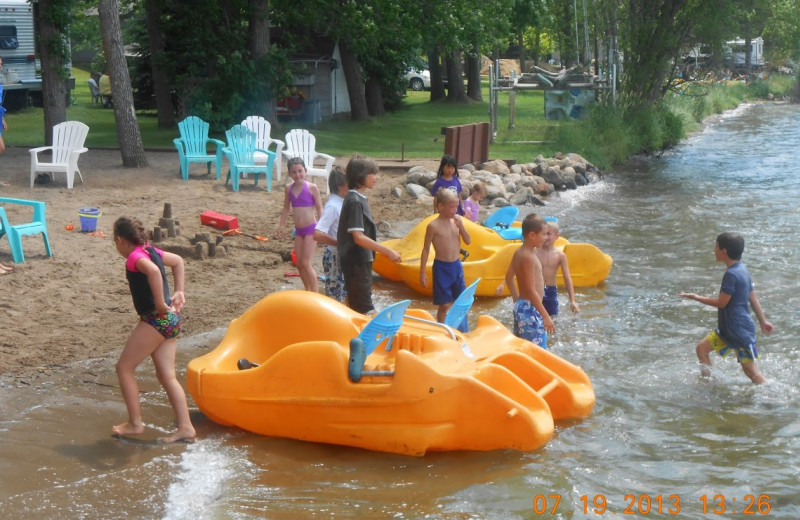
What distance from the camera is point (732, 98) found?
42.0 m

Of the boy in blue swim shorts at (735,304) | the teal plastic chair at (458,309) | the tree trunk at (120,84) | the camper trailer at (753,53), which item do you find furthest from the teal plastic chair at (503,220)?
the camper trailer at (753,53)

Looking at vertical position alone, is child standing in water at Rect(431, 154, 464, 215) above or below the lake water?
above

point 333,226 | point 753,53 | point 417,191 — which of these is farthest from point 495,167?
point 753,53

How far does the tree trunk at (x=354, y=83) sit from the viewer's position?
1019 inches

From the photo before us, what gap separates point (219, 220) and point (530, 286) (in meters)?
5.68

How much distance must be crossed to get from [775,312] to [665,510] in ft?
16.5

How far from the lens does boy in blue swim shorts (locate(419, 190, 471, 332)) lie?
311 inches

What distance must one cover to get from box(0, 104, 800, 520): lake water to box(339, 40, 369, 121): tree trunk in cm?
1775

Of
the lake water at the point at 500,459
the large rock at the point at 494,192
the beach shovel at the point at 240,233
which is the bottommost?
the lake water at the point at 500,459

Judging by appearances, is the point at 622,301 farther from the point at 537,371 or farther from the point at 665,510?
the point at 665,510

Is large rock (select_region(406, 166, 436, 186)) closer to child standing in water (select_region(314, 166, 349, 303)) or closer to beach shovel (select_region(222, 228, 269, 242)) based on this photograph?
beach shovel (select_region(222, 228, 269, 242))

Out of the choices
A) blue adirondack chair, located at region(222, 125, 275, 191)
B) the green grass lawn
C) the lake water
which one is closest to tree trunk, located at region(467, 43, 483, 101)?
the green grass lawn
